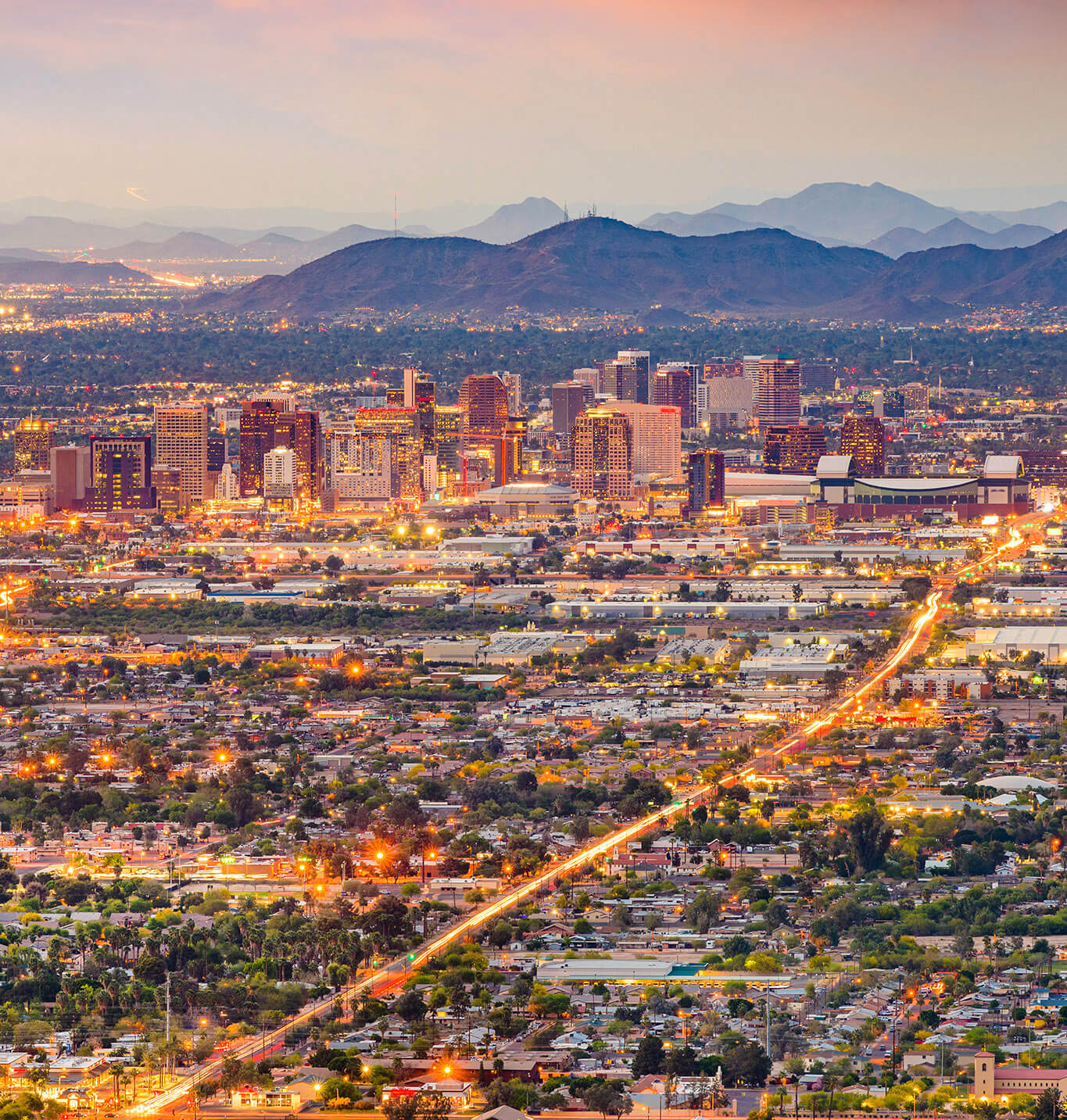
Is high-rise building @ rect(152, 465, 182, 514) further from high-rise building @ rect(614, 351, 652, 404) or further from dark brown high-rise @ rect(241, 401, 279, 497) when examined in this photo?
high-rise building @ rect(614, 351, 652, 404)

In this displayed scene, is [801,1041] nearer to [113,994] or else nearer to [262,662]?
[113,994]

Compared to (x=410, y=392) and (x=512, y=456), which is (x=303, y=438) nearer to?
(x=512, y=456)

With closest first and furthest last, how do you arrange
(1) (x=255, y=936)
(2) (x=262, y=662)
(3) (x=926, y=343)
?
(1) (x=255, y=936), (2) (x=262, y=662), (3) (x=926, y=343)

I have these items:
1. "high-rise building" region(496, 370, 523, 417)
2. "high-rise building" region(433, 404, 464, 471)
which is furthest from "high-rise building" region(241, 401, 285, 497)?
"high-rise building" region(496, 370, 523, 417)

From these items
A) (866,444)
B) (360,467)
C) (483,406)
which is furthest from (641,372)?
(360,467)

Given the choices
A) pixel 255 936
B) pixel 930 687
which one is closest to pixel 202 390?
pixel 930 687

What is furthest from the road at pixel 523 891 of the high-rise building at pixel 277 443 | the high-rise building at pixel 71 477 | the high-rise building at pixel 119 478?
the high-rise building at pixel 71 477

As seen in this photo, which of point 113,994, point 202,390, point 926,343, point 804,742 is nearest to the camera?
point 113,994
